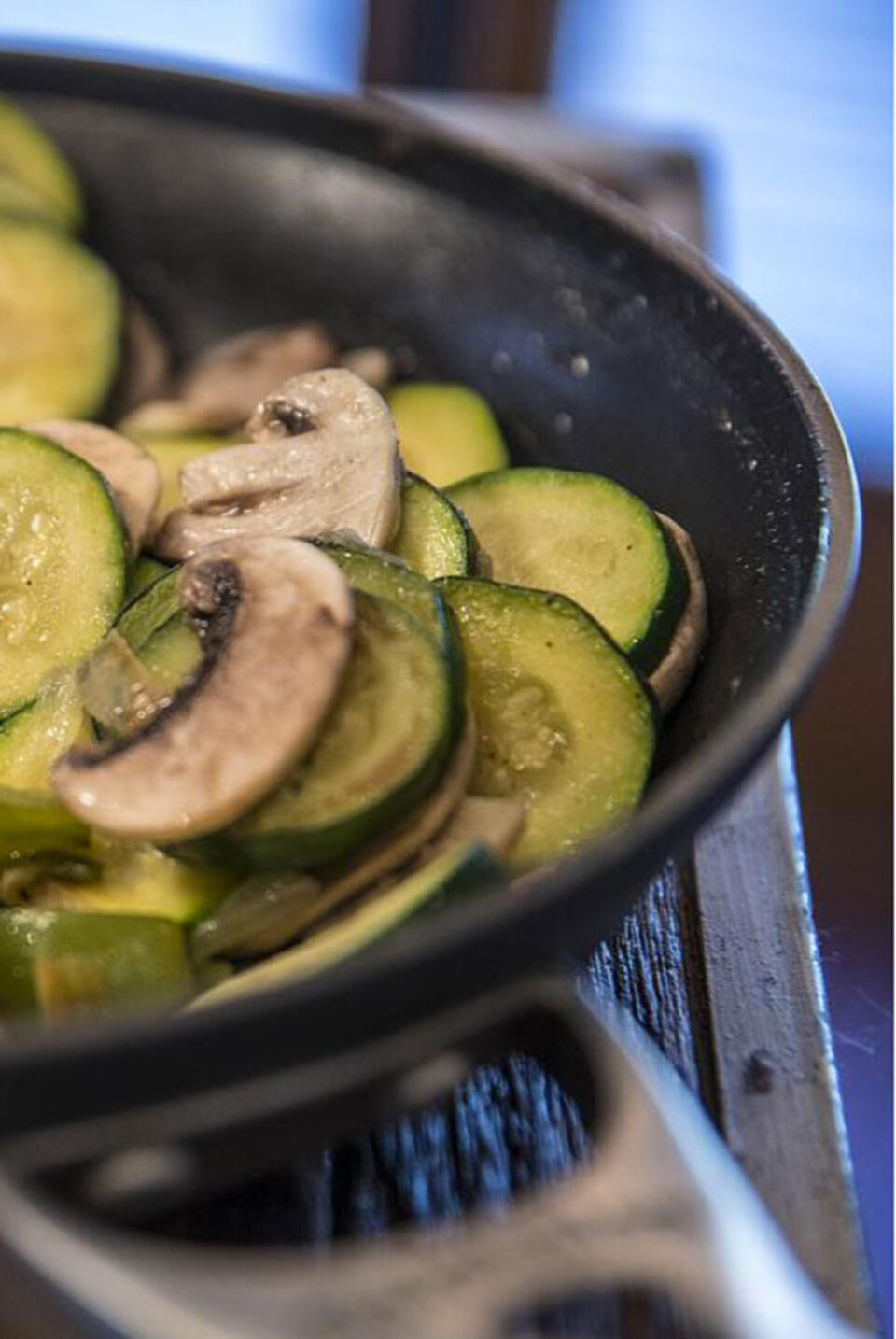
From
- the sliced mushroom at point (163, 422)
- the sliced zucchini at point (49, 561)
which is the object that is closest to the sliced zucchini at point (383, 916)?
the sliced zucchini at point (49, 561)

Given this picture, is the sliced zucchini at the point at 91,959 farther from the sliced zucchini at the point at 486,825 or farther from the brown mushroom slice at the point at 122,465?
the brown mushroom slice at the point at 122,465

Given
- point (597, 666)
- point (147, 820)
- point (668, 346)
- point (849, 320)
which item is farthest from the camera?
point (849, 320)

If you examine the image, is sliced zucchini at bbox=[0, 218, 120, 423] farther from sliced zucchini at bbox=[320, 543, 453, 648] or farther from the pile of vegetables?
sliced zucchini at bbox=[320, 543, 453, 648]

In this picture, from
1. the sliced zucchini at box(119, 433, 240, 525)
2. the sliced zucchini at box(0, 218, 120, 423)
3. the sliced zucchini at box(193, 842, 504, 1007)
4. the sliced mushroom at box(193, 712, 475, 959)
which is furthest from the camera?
the sliced zucchini at box(0, 218, 120, 423)

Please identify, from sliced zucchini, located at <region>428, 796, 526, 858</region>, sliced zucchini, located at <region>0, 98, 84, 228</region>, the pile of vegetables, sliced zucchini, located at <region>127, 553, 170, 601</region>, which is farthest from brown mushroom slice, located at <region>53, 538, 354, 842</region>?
sliced zucchini, located at <region>0, 98, 84, 228</region>

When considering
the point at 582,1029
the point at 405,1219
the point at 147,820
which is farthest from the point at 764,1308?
the point at 147,820

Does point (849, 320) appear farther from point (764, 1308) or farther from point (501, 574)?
point (764, 1308)

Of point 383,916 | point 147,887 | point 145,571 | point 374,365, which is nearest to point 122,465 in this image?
point 145,571
